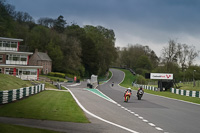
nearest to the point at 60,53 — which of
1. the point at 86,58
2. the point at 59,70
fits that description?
the point at 59,70

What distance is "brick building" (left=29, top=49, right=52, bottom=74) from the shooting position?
94500mm

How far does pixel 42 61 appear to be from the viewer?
94.5 m

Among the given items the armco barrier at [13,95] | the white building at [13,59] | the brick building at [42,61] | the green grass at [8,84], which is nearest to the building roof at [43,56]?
the brick building at [42,61]

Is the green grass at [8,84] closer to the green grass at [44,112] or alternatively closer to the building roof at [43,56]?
the green grass at [44,112]

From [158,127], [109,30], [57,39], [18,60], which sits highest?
[109,30]

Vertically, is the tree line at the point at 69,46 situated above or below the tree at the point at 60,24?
below

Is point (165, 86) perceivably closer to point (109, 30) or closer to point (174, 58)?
point (174, 58)

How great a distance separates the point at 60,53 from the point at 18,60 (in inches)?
1419

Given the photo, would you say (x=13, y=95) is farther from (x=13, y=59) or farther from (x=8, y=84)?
(x=13, y=59)

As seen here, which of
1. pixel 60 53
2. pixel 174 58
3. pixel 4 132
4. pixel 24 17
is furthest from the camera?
pixel 24 17

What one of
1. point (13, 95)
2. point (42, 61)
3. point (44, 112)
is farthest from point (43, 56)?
point (44, 112)

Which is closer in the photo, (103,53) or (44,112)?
(44,112)

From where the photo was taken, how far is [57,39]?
4176 inches

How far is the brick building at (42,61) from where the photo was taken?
94500 mm
